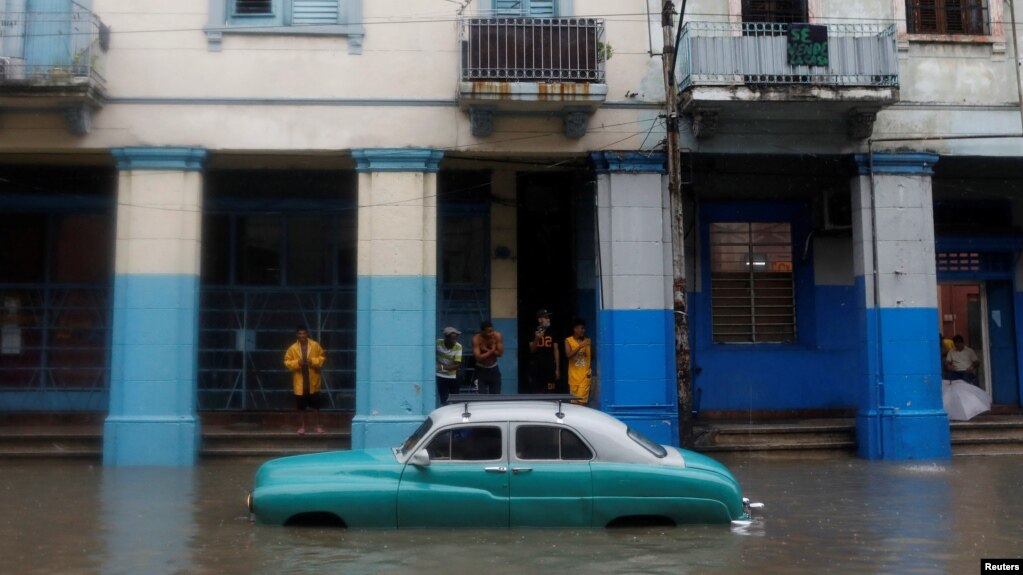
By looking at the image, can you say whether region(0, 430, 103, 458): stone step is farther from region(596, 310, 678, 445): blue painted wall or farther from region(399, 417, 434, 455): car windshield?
region(596, 310, 678, 445): blue painted wall

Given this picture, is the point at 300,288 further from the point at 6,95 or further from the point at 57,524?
the point at 57,524

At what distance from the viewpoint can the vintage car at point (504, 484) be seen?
26.6 ft

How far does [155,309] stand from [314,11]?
4726mm

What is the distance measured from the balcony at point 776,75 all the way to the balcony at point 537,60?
1317mm

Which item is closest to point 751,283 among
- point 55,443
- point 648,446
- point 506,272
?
point 506,272

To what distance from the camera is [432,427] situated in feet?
27.5

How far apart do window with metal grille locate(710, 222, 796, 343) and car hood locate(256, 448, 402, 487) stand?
8967 mm

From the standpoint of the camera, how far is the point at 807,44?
43.4 feet

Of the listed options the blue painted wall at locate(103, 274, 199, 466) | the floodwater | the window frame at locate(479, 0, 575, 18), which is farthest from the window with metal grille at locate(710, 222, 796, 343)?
the blue painted wall at locate(103, 274, 199, 466)

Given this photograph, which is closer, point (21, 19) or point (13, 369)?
point (21, 19)

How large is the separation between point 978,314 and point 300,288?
1174 centimetres

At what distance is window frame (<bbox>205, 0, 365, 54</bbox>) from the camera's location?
1350cm

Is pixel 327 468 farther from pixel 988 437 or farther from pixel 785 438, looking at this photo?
pixel 988 437

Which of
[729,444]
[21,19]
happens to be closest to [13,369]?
[21,19]
